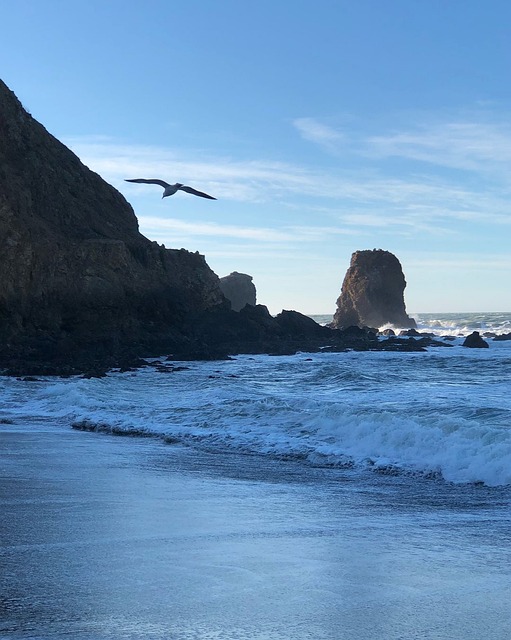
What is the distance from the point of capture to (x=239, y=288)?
98625 mm

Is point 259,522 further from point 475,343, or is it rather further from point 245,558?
point 475,343

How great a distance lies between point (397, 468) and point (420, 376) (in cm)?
1738

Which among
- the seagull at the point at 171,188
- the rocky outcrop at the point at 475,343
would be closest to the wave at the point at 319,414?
the seagull at the point at 171,188

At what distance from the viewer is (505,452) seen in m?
10.6

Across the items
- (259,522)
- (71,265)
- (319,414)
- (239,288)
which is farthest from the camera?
(239,288)

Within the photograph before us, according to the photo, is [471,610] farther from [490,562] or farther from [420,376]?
[420,376]

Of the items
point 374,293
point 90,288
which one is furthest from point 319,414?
point 374,293

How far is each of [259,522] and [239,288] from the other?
91.4 metres

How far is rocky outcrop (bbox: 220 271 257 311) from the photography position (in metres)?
97.6

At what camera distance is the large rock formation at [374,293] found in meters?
108

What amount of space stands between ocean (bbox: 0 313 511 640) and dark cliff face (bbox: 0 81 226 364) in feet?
74.3

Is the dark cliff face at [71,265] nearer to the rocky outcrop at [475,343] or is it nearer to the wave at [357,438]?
the rocky outcrop at [475,343]

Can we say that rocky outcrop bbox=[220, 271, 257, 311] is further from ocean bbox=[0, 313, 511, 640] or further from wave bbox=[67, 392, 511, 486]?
wave bbox=[67, 392, 511, 486]

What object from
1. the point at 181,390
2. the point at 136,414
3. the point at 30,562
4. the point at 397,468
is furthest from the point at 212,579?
the point at 181,390
